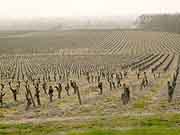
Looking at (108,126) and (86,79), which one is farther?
(86,79)

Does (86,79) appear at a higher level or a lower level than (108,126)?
higher

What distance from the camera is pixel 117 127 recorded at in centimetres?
2362

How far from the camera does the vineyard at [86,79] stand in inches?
1239

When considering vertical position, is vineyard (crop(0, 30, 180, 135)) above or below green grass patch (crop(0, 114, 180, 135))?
above

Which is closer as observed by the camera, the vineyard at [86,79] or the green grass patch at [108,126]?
the green grass patch at [108,126]

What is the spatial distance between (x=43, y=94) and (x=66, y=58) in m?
42.5

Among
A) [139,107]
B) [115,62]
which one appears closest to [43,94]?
[139,107]

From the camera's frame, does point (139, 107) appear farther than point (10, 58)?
No

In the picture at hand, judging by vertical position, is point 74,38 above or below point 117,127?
above

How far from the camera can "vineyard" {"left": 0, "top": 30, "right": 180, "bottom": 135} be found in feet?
103

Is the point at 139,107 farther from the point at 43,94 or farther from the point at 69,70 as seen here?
the point at 69,70

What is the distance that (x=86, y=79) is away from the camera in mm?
57000

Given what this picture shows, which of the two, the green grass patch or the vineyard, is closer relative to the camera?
the green grass patch

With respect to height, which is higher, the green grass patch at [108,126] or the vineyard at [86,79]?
the vineyard at [86,79]
